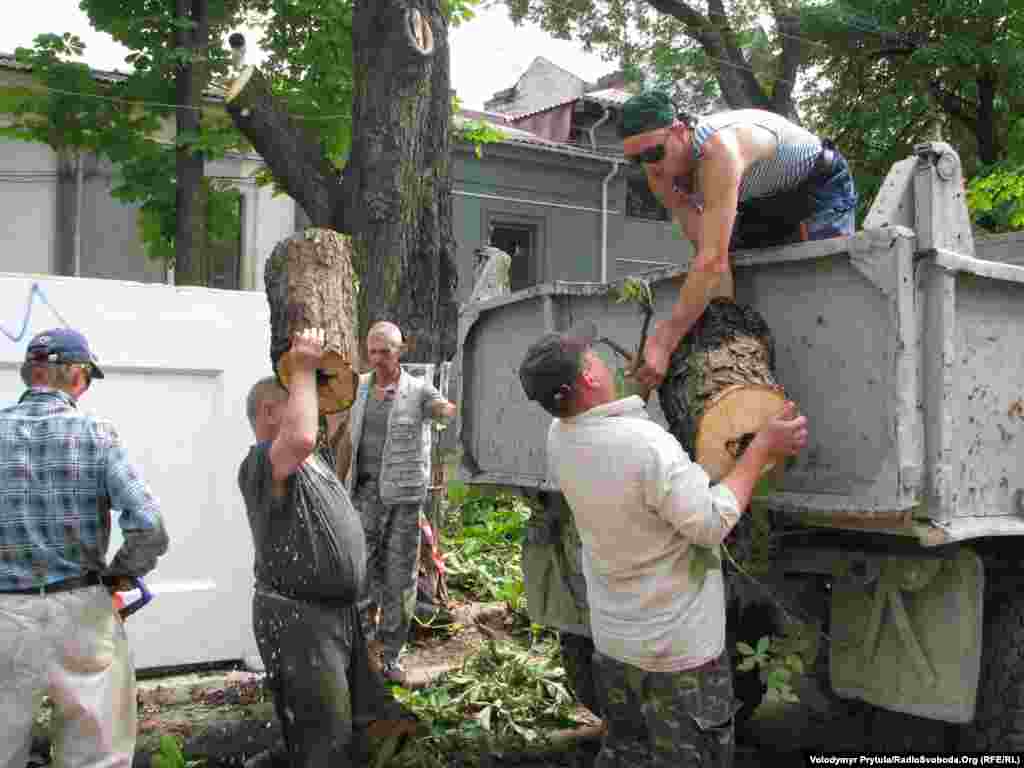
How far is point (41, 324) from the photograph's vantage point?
5.10 metres

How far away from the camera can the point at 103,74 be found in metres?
13.0

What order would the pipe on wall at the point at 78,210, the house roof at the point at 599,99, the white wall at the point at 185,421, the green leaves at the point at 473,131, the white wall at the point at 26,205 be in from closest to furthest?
the white wall at the point at 185,421 < the green leaves at the point at 473,131 < the white wall at the point at 26,205 < the pipe on wall at the point at 78,210 < the house roof at the point at 599,99

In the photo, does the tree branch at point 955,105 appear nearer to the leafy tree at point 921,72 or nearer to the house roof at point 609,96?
the leafy tree at point 921,72

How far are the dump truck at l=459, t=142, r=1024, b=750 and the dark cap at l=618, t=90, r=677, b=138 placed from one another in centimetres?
52

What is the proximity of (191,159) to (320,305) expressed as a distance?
821cm

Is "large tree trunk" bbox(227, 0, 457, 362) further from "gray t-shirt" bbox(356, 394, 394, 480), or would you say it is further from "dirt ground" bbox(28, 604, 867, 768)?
"dirt ground" bbox(28, 604, 867, 768)

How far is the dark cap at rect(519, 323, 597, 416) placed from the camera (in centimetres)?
305

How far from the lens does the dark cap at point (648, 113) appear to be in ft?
11.4

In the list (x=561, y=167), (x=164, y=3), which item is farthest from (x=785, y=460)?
(x=561, y=167)

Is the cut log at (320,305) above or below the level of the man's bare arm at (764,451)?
above

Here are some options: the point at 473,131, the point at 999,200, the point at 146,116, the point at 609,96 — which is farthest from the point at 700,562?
the point at 609,96

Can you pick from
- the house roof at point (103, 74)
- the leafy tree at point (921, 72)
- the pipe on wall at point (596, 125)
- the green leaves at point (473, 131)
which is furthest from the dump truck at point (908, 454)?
the pipe on wall at point (596, 125)

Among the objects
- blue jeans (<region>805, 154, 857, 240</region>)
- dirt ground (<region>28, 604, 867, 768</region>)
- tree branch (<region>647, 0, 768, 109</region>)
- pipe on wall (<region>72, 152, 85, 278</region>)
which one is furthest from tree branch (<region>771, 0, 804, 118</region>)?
blue jeans (<region>805, 154, 857, 240</region>)

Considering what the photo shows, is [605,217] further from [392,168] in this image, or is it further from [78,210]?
[392,168]
